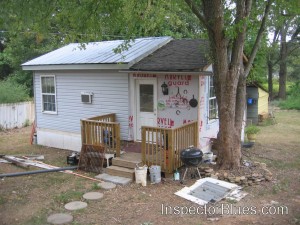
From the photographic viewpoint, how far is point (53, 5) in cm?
787

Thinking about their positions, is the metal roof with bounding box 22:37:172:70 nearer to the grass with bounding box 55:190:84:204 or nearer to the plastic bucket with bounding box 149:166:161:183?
the plastic bucket with bounding box 149:166:161:183

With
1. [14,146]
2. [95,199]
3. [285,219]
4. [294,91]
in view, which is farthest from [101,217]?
[294,91]

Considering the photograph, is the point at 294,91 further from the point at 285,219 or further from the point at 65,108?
the point at 285,219

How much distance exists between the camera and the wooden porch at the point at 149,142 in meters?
7.96

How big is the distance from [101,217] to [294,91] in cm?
2640

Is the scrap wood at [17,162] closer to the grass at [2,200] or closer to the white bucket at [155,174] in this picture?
the grass at [2,200]

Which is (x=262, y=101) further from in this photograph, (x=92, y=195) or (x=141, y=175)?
(x=92, y=195)

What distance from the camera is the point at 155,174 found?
25.8 ft

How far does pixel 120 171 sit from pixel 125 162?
297mm

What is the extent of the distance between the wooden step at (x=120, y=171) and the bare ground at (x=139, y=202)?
0.42m

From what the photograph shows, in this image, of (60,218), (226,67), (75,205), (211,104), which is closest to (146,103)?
(211,104)

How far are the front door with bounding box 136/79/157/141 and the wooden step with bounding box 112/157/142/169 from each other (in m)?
1.77

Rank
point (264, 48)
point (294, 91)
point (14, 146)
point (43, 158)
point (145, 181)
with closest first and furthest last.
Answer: point (145, 181), point (43, 158), point (264, 48), point (14, 146), point (294, 91)

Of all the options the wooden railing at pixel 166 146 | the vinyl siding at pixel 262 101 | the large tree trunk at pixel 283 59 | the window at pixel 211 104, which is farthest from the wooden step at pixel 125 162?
the large tree trunk at pixel 283 59
